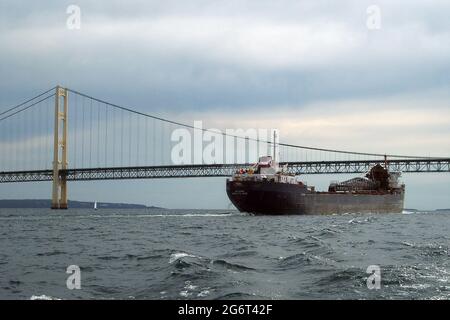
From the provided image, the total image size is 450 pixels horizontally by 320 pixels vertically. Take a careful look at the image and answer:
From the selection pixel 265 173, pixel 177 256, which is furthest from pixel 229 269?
pixel 265 173

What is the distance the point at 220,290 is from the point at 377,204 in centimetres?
6287

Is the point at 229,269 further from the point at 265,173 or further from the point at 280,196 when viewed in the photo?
the point at 265,173

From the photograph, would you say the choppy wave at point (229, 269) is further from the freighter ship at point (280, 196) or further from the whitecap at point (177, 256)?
the freighter ship at point (280, 196)

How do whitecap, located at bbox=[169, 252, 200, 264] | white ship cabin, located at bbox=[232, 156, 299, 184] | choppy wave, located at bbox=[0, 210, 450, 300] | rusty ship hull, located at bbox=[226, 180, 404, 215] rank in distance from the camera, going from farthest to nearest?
1. white ship cabin, located at bbox=[232, 156, 299, 184]
2. rusty ship hull, located at bbox=[226, 180, 404, 215]
3. whitecap, located at bbox=[169, 252, 200, 264]
4. choppy wave, located at bbox=[0, 210, 450, 300]

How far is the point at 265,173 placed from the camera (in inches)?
2295

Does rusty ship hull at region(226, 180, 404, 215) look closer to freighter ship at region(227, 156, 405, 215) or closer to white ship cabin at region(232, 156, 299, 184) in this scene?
freighter ship at region(227, 156, 405, 215)

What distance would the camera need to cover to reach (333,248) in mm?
19641

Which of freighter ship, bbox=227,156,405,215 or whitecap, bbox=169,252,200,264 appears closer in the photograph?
whitecap, bbox=169,252,200,264

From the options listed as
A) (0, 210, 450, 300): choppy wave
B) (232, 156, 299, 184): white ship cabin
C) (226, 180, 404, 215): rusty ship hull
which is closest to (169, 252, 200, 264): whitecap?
(0, 210, 450, 300): choppy wave

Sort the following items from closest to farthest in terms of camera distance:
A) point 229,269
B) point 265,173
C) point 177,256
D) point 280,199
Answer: point 229,269 → point 177,256 → point 280,199 → point 265,173

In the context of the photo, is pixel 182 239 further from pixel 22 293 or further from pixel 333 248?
pixel 22 293

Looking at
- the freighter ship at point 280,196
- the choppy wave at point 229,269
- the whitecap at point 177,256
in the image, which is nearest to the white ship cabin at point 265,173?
the freighter ship at point 280,196

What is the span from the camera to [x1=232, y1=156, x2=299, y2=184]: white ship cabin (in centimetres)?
5556

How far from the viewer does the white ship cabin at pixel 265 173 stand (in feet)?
182
